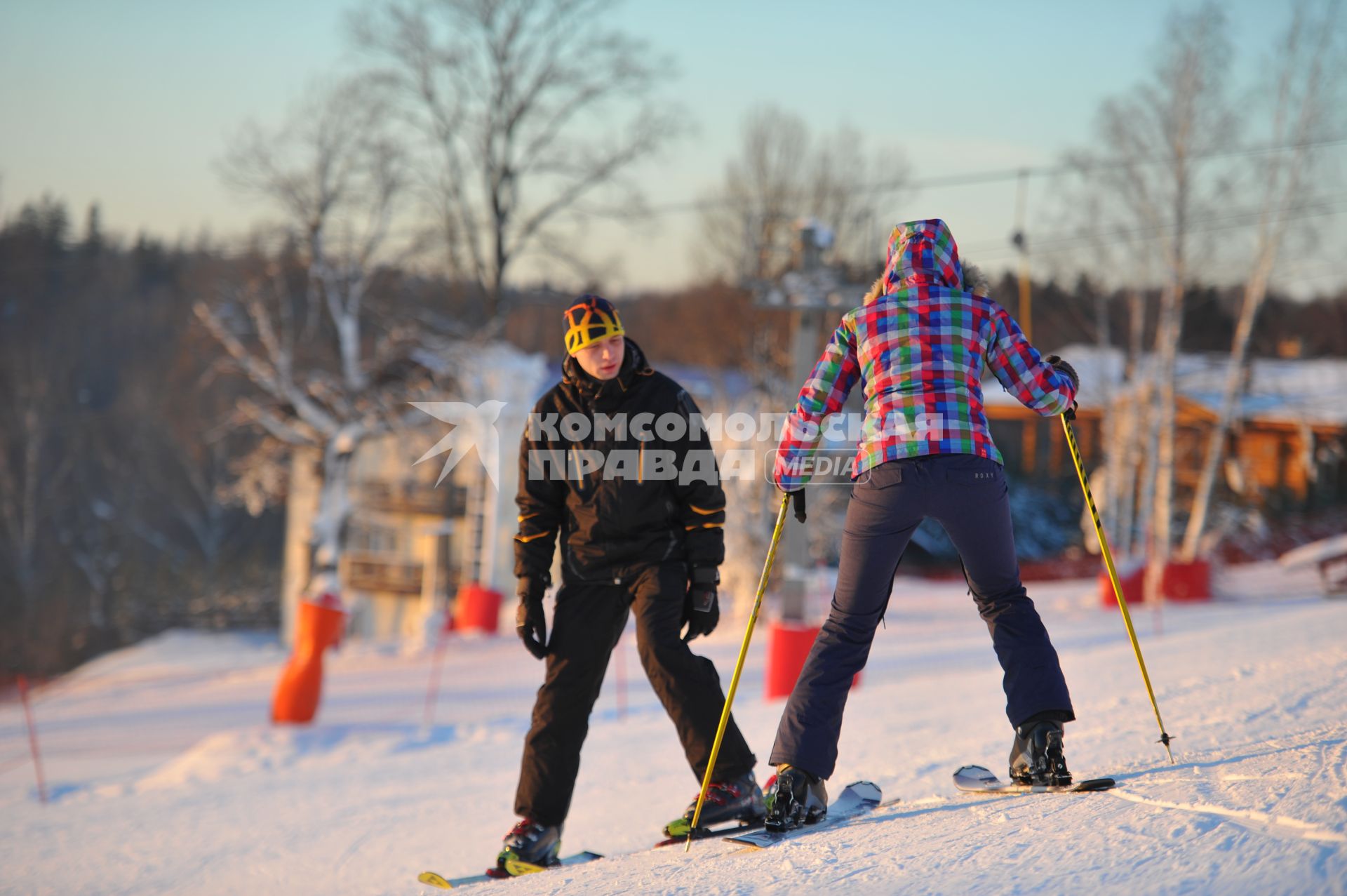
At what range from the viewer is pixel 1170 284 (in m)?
15.4

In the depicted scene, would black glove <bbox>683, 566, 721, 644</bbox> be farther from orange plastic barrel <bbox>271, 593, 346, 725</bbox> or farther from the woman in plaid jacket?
orange plastic barrel <bbox>271, 593, 346, 725</bbox>

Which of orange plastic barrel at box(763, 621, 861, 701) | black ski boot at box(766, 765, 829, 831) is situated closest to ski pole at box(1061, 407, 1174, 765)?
black ski boot at box(766, 765, 829, 831)

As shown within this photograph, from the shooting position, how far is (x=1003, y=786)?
3.09m

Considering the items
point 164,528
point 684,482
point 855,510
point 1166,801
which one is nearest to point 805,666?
point 855,510

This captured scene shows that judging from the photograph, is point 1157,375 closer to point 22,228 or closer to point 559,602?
point 559,602

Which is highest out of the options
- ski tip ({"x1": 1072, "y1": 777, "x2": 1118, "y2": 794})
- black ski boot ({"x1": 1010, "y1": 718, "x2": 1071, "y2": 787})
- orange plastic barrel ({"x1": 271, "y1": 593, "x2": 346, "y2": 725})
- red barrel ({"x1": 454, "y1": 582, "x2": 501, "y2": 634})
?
black ski boot ({"x1": 1010, "y1": 718, "x2": 1071, "y2": 787})

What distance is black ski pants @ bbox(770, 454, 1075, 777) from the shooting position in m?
2.87

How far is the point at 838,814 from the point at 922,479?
1131 mm

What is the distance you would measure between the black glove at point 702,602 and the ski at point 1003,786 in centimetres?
94

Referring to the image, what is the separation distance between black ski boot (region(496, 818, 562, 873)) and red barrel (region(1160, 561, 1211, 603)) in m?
13.3

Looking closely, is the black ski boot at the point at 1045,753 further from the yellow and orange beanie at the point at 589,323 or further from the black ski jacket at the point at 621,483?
the yellow and orange beanie at the point at 589,323

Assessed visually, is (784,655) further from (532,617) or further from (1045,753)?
(1045,753)

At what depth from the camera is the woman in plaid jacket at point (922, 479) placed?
2.88 metres

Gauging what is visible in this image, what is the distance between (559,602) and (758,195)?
24782 mm
